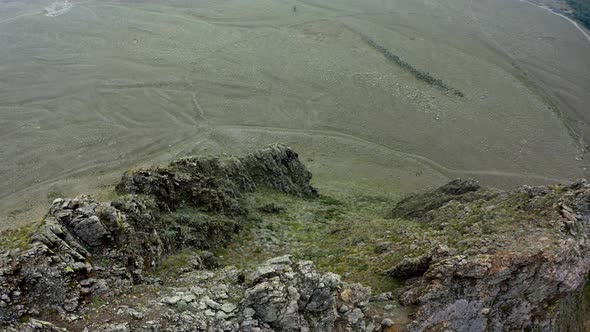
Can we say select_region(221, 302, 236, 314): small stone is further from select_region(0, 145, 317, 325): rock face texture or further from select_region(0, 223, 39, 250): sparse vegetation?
select_region(0, 223, 39, 250): sparse vegetation

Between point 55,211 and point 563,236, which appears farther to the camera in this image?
point 563,236

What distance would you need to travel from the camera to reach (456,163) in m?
41.6

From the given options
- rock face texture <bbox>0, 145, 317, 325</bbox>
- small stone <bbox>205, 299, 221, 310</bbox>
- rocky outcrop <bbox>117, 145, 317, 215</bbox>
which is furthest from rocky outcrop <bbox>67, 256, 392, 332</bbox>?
rocky outcrop <bbox>117, 145, 317, 215</bbox>

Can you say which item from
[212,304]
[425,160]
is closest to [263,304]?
[212,304]

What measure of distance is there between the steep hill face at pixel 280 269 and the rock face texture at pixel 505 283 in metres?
0.04

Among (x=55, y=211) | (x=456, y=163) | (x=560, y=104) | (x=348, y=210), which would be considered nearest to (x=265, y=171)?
(x=348, y=210)

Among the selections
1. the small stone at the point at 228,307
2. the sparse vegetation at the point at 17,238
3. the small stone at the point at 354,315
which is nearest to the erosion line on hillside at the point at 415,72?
the small stone at the point at 354,315

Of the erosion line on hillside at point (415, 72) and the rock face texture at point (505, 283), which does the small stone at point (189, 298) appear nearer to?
the rock face texture at point (505, 283)

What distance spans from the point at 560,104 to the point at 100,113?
5093 centimetres

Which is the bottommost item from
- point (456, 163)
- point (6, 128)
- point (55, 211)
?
point (6, 128)

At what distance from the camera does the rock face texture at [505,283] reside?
49.0 feet

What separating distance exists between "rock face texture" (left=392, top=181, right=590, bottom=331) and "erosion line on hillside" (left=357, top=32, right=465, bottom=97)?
36094 millimetres

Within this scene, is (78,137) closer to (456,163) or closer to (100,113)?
(100,113)

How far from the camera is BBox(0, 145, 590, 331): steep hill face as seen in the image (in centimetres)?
1237
